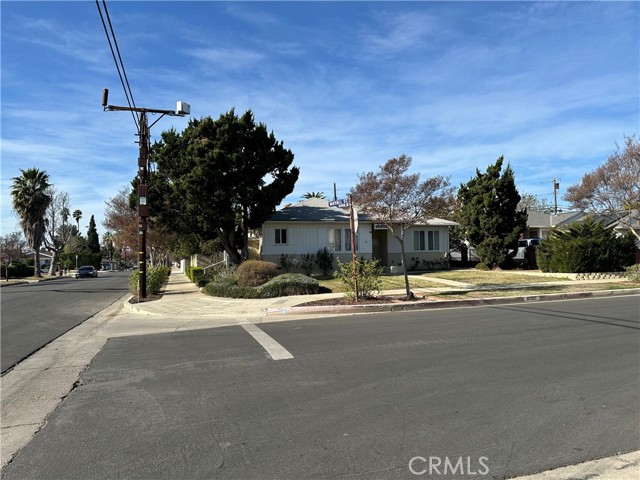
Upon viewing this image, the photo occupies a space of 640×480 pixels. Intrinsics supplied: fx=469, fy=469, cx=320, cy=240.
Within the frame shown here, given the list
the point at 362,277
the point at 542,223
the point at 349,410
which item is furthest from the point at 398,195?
the point at 542,223

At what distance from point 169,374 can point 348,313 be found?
24.3ft

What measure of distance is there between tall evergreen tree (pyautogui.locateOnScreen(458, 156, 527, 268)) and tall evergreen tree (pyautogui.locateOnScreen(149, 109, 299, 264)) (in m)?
11.9

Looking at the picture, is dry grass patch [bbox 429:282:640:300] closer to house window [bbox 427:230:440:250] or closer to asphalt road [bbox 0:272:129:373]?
asphalt road [bbox 0:272:129:373]

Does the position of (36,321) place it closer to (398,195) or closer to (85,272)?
(398,195)

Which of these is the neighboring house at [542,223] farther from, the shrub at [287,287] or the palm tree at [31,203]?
the palm tree at [31,203]

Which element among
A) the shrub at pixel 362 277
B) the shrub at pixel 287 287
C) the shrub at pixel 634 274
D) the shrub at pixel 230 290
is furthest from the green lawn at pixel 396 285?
the shrub at pixel 634 274

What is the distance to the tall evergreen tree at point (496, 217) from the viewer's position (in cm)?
2844

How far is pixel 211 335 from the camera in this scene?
1009cm

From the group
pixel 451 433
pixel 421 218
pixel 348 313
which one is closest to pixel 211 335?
pixel 348 313

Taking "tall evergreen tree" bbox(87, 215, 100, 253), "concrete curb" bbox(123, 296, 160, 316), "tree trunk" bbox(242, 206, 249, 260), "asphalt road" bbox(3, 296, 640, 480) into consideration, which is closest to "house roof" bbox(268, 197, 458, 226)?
"tree trunk" bbox(242, 206, 249, 260)

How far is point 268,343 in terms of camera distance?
8.89m

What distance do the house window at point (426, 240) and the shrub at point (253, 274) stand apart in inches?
544

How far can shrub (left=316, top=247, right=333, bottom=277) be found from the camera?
26500 mm

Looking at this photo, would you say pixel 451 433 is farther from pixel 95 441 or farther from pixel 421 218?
pixel 421 218
